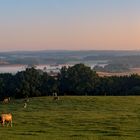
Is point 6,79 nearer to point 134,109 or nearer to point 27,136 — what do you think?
point 134,109

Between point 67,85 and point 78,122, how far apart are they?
1887 inches

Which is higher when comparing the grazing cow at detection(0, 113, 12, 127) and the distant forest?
the grazing cow at detection(0, 113, 12, 127)

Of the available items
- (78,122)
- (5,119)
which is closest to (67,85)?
(78,122)

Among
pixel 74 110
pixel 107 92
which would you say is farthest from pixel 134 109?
pixel 107 92

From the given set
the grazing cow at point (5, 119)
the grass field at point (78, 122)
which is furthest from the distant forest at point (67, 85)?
the grazing cow at point (5, 119)

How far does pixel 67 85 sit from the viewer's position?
280 feet

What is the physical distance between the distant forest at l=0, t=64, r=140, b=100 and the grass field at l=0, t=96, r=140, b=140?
988 inches

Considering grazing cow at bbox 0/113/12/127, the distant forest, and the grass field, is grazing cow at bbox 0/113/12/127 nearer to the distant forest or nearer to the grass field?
the grass field

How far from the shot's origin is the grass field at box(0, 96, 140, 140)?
29823mm

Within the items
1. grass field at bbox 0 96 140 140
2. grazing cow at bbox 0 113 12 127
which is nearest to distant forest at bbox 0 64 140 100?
grass field at bbox 0 96 140 140

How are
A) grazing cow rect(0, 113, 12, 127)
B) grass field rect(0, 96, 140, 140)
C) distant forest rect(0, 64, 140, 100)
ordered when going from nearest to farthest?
grass field rect(0, 96, 140, 140)
grazing cow rect(0, 113, 12, 127)
distant forest rect(0, 64, 140, 100)

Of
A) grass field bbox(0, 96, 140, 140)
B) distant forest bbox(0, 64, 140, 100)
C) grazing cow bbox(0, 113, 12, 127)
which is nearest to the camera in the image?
grass field bbox(0, 96, 140, 140)

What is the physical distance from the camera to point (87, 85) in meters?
83.1

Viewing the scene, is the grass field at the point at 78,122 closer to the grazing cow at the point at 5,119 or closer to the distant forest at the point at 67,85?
the grazing cow at the point at 5,119
